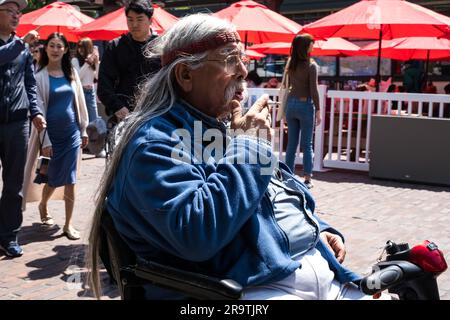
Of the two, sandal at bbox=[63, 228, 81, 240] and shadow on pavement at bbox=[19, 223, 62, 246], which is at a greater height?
sandal at bbox=[63, 228, 81, 240]

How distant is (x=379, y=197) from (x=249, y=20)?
16.6ft

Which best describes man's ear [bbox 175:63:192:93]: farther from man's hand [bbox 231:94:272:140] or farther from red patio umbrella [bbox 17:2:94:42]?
red patio umbrella [bbox 17:2:94:42]

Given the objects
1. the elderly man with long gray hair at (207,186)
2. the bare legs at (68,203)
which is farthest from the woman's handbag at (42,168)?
the elderly man with long gray hair at (207,186)

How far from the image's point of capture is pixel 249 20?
11.5 metres

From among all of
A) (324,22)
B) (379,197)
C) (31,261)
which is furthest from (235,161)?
(324,22)

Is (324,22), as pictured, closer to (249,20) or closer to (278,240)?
(249,20)

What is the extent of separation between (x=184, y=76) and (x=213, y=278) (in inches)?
27.2

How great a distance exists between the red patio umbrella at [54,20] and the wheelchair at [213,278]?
454 inches

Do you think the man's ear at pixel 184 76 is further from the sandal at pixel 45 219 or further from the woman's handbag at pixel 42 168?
the sandal at pixel 45 219

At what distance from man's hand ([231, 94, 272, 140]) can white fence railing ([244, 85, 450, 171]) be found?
23.4 feet

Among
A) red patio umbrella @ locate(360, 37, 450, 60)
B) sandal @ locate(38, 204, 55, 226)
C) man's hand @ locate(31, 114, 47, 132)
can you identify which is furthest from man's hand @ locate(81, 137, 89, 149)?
red patio umbrella @ locate(360, 37, 450, 60)

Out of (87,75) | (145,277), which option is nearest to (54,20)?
(87,75)

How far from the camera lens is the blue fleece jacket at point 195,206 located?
186 centimetres

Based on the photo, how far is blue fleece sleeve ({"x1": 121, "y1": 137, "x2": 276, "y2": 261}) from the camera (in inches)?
72.7
